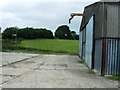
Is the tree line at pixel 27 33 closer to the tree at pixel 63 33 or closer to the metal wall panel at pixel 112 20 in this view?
the tree at pixel 63 33

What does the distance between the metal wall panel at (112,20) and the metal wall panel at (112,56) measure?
363 mm

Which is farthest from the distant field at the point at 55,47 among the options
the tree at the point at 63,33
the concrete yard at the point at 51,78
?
the concrete yard at the point at 51,78

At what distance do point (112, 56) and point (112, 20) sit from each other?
1.87 metres

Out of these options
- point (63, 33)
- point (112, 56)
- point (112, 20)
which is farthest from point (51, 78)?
point (63, 33)

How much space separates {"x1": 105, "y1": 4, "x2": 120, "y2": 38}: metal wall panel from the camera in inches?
665

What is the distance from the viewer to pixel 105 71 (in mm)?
16781

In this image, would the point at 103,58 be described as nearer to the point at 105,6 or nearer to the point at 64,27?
the point at 105,6

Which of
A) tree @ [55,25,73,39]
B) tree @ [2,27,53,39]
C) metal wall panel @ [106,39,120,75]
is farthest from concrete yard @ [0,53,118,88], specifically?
tree @ [55,25,73,39]

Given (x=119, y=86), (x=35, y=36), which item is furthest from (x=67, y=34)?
(x=119, y=86)

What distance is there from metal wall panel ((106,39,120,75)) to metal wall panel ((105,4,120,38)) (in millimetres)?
363

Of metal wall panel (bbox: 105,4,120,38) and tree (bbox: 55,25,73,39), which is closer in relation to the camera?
metal wall panel (bbox: 105,4,120,38)

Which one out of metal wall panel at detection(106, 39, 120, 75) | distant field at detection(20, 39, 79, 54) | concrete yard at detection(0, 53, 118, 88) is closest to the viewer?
concrete yard at detection(0, 53, 118, 88)

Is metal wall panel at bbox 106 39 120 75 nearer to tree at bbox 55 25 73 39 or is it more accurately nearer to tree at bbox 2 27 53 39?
tree at bbox 2 27 53 39

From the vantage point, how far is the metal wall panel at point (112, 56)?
16.8 m
